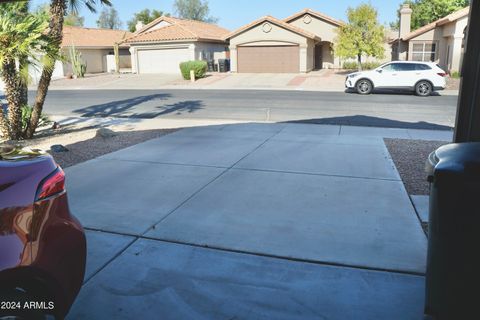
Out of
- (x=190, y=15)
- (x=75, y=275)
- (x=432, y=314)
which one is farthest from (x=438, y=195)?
(x=190, y=15)

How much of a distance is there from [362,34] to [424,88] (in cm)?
1041

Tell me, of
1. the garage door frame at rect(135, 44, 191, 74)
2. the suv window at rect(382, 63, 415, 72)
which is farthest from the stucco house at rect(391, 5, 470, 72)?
the garage door frame at rect(135, 44, 191, 74)

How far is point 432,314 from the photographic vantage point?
3074 millimetres

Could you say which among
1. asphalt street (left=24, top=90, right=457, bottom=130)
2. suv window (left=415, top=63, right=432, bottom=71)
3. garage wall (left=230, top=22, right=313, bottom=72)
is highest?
garage wall (left=230, top=22, right=313, bottom=72)

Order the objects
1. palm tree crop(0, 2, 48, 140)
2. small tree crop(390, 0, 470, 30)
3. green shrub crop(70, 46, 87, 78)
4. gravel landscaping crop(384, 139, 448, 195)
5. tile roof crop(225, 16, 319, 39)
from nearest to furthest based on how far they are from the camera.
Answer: gravel landscaping crop(384, 139, 448, 195), palm tree crop(0, 2, 48, 140), tile roof crop(225, 16, 319, 39), green shrub crop(70, 46, 87, 78), small tree crop(390, 0, 470, 30)

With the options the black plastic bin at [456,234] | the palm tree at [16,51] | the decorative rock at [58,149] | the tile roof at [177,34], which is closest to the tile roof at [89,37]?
the tile roof at [177,34]

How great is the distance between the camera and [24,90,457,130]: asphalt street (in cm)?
1403

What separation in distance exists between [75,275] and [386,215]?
380cm

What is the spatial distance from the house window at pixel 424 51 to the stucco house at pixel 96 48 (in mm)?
25152

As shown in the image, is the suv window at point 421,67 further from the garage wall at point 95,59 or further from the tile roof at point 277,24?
the garage wall at point 95,59

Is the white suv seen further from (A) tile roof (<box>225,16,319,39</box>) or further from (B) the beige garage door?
(B) the beige garage door

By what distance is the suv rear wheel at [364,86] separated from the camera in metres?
21.7

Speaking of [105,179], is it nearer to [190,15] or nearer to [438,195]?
[438,195]

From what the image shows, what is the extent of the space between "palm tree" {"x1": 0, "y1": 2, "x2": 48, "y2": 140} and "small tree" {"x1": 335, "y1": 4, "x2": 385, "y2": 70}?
74.6 ft
